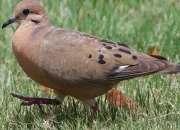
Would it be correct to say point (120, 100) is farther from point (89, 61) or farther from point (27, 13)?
point (27, 13)

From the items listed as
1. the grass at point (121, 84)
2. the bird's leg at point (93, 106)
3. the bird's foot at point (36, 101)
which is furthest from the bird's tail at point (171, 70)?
the bird's foot at point (36, 101)

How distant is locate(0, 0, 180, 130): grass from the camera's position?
5.09 meters

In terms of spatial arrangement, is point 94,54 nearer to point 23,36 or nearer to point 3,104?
point 23,36

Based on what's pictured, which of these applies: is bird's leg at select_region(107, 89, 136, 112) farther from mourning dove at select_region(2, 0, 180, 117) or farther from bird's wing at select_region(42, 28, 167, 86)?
bird's wing at select_region(42, 28, 167, 86)

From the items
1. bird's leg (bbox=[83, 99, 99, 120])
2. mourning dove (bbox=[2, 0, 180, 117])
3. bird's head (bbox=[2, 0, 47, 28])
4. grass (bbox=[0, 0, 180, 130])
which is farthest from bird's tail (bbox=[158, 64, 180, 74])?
bird's head (bbox=[2, 0, 47, 28])

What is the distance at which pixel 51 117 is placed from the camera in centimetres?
519

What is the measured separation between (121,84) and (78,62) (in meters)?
1.17

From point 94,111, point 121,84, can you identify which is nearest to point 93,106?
point 94,111

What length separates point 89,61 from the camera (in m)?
4.94

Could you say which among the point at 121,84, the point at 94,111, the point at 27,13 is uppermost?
the point at 27,13

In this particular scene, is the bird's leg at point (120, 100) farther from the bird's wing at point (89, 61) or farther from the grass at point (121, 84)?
the bird's wing at point (89, 61)

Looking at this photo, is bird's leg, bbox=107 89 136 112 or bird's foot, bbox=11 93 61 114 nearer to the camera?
bird's foot, bbox=11 93 61 114

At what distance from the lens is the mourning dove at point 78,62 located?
16.1ft

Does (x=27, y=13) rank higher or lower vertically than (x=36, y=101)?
higher
